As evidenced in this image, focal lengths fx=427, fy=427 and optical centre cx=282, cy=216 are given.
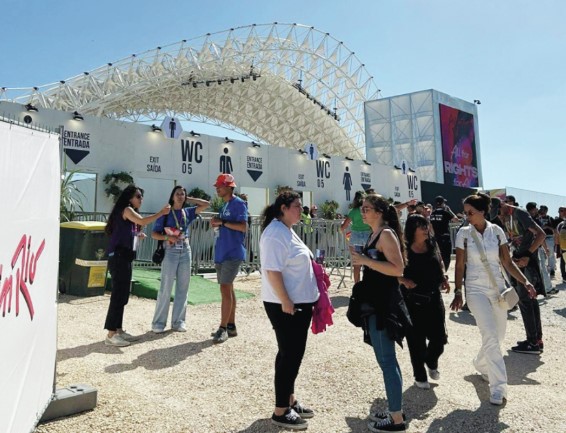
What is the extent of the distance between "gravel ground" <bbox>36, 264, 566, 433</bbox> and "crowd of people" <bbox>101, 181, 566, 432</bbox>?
0.65 feet

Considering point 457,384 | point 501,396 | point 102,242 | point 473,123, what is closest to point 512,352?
point 457,384

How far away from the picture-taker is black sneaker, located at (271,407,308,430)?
283cm

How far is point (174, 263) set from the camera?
5141mm

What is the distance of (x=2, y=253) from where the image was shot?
1.76 meters

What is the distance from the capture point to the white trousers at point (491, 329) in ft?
11.1

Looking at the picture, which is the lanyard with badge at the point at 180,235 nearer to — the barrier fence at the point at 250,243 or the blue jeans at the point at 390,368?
the blue jeans at the point at 390,368

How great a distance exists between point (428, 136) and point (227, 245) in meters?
36.5

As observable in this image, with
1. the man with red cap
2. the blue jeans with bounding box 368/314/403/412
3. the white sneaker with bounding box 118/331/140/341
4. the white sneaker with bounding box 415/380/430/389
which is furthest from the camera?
the man with red cap

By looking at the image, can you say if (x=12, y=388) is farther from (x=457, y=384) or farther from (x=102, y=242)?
(x=102, y=242)

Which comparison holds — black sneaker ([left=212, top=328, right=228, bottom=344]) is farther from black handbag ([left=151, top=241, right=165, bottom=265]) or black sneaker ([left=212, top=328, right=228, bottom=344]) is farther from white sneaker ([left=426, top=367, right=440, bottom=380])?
white sneaker ([left=426, top=367, right=440, bottom=380])

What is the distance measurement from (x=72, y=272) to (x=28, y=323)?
5.23 meters

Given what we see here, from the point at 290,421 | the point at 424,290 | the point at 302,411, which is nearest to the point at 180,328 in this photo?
the point at 302,411

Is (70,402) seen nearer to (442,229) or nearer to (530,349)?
(530,349)

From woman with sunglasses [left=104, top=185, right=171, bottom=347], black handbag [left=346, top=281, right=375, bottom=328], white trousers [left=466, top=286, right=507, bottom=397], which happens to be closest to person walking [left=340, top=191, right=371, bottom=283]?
white trousers [left=466, top=286, right=507, bottom=397]
